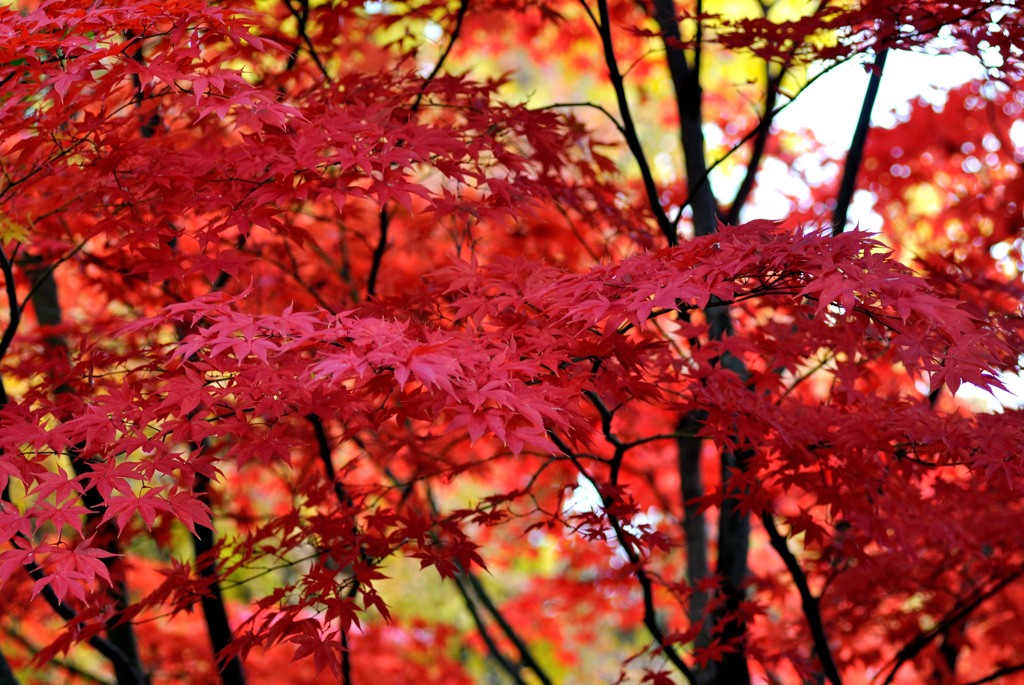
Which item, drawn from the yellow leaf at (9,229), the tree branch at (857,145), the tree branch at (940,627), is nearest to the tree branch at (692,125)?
the tree branch at (857,145)

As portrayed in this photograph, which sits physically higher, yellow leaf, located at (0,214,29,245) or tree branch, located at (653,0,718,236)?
tree branch, located at (653,0,718,236)

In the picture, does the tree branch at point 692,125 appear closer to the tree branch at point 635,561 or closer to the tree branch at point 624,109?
the tree branch at point 624,109

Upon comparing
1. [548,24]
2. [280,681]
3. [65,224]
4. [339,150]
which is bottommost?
[280,681]

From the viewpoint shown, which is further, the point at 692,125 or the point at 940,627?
the point at 692,125

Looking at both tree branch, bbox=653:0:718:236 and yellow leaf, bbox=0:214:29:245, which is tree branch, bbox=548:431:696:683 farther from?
yellow leaf, bbox=0:214:29:245

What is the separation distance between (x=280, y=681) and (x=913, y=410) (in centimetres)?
397

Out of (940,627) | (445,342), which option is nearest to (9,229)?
(445,342)

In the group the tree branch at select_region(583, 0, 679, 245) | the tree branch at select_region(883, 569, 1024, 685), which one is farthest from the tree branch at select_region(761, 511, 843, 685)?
the tree branch at select_region(583, 0, 679, 245)

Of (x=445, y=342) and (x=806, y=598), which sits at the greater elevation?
(x=806, y=598)

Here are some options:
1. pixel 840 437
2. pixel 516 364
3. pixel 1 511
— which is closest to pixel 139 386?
pixel 1 511

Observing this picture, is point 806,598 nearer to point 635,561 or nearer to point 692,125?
point 635,561

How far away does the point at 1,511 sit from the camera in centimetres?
199

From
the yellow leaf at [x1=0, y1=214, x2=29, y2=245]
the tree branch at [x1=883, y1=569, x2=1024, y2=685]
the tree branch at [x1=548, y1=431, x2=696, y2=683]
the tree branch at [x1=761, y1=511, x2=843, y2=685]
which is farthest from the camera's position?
the tree branch at [x1=883, y1=569, x2=1024, y2=685]

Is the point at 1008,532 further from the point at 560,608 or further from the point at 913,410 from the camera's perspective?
the point at 560,608
